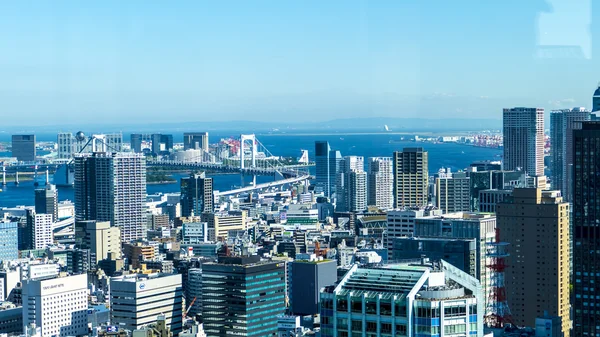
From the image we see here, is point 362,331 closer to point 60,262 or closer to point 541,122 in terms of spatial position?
point 541,122

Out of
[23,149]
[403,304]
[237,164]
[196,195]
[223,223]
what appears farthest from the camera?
[237,164]

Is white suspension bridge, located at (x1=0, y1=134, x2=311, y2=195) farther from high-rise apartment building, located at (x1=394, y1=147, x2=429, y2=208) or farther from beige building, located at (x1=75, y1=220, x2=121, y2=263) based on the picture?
beige building, located at (x1=75, y1=220, x2=121, y2=263)

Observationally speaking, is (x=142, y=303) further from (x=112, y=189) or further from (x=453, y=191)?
(x=112, y=189)

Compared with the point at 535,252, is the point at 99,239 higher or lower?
lower

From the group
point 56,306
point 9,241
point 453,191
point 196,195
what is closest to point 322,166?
point 196,195

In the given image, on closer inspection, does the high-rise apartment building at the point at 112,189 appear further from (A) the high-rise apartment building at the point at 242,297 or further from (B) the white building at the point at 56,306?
(A) the high-rise apartment building at the point at 242,297

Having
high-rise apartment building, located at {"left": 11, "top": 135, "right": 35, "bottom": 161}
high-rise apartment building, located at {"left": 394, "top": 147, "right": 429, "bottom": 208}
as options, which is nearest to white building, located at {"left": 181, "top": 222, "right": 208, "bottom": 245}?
high-rise apartment building, located at {"left": 394, "top": 147, "right": 429, "bottom": 208}

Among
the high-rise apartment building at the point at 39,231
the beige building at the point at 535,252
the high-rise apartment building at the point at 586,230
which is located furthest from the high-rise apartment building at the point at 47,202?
the high-rise apartment building at the point at 586,230
